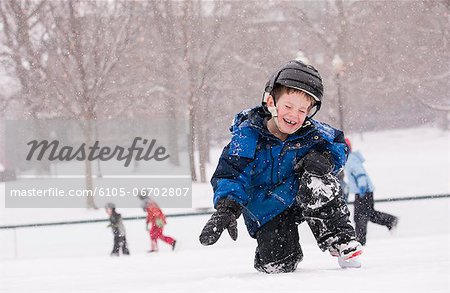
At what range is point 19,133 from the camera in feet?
89.0

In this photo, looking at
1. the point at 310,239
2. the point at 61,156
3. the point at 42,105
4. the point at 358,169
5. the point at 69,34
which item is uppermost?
the point at 69,34

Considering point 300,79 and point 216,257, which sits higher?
point 300,79

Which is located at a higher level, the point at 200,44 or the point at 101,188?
the point at 200,44

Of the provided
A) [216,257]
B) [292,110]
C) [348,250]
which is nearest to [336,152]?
[292,110]

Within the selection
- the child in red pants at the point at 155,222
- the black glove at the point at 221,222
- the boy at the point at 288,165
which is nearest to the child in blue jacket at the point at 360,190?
the child in red pants at the point at 155,222

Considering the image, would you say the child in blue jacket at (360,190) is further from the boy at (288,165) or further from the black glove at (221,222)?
the black glove at (221,222)

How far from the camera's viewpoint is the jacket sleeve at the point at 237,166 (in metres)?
3.27

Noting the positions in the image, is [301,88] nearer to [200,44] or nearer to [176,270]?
[176,270]

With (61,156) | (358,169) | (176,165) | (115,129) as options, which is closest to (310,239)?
(358,169)

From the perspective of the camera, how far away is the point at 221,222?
3027mm

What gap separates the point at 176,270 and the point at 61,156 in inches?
741

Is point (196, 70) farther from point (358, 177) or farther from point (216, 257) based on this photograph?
point (216, 257)

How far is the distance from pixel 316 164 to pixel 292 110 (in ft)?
1.01

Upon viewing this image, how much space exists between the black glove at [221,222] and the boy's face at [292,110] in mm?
492
